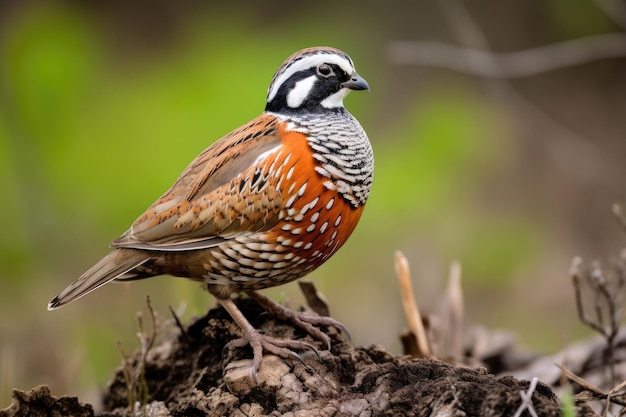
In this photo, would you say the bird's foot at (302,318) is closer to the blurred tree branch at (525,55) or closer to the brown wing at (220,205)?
the brown wing at (220,205)

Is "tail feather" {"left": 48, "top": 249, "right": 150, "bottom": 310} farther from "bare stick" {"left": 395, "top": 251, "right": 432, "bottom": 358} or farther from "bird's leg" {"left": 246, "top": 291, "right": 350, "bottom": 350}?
"bare stick" {"left": 395, "top": 251, "right": 432, "bottom": 358}

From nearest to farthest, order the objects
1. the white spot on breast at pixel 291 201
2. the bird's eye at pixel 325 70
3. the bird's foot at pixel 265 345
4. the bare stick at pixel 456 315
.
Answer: the bird's foot at pixel 265 345 → the white spot on breast at pixel 291 201 → the bird's eye at pixel 325 70 → the bare stick at pixel 456 315

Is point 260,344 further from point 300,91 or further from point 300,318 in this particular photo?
point 300,91

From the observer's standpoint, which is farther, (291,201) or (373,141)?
(373,141)

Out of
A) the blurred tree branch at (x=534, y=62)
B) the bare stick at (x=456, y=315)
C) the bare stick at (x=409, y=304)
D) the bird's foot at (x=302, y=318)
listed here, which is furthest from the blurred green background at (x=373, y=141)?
the bird's foot at (x=302, y=318)

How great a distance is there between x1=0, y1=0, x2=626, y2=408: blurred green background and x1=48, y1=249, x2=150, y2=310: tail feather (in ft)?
10.5

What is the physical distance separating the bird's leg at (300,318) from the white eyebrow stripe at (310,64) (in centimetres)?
103

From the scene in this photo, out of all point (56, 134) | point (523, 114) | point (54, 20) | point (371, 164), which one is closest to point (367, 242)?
point (523, 114)

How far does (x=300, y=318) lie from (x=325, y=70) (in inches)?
46.4

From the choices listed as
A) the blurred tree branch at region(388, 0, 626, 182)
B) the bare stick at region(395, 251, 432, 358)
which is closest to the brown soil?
the bare stick at region(395, 251, 432, 358)

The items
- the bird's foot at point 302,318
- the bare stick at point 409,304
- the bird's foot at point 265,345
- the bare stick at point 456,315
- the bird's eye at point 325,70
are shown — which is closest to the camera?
the bird's foot at point 265,345

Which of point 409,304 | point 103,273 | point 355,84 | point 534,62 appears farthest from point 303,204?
point 534,62

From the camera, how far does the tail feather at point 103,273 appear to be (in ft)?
13.9

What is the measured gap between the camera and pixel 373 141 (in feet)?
33.6
